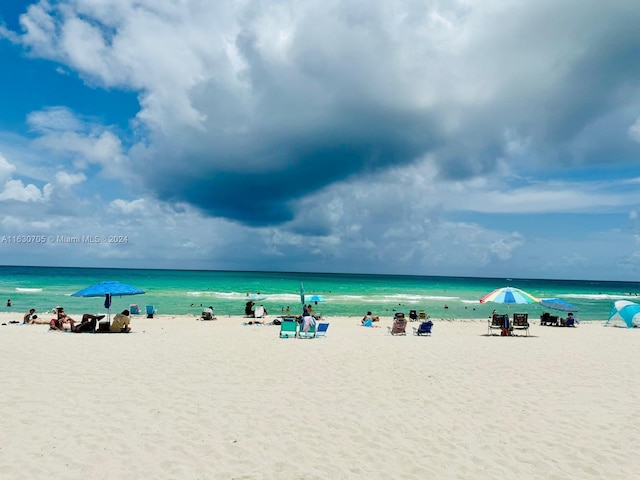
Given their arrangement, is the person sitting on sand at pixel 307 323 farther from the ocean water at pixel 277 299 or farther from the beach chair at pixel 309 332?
the ocean water at pixel 277 299

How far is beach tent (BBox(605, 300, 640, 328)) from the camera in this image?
77.5ft

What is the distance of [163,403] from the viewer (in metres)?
7.49

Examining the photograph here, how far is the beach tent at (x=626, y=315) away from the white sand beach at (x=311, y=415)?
1353cm

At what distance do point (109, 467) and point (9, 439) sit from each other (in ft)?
5.78

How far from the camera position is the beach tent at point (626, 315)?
23625mm

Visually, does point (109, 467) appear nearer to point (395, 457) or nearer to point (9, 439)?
point (9, 439)

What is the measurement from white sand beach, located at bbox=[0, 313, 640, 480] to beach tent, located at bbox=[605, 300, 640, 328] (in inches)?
533

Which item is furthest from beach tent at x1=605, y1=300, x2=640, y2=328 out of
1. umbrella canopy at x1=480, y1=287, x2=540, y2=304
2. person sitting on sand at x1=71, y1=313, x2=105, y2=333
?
person sitting on sand at x1=71, y1=313, x2=105, y2=333

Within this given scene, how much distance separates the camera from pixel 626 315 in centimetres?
2412

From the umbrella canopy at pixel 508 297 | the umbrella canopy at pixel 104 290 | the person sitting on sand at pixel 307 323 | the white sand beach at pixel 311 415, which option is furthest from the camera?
the umbrella canopy at pixel 508 297

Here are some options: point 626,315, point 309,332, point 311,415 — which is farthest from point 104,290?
point 626,315

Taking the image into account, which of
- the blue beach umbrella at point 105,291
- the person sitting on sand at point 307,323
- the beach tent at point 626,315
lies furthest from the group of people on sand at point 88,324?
the beach tent at point 626,315

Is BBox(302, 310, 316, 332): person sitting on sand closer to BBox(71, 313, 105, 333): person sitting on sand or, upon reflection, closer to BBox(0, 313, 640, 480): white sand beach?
BBox(0, 313, 640, 480): white sand beach

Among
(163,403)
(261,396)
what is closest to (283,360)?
(261,396)
